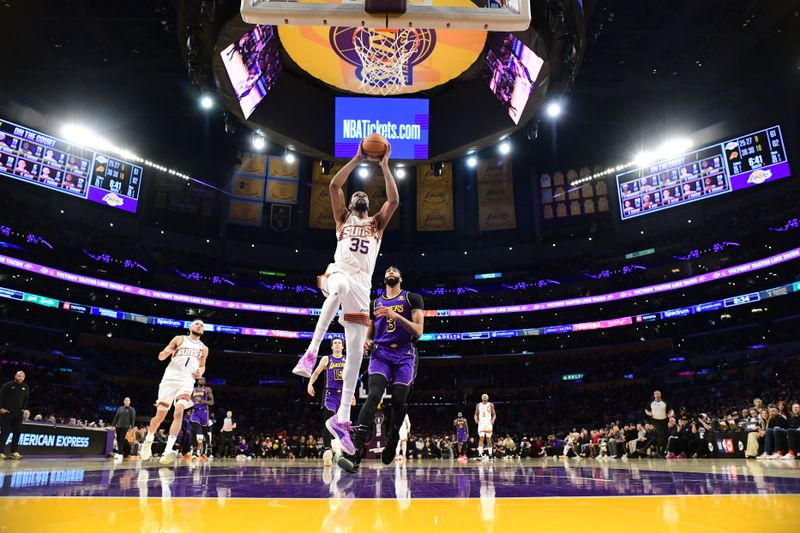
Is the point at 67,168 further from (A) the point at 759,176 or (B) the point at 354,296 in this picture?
(A) the point at 759,176

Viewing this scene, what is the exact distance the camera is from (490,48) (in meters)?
17.3

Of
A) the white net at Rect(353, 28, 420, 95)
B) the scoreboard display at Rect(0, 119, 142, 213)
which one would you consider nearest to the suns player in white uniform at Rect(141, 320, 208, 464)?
the white net at Rect(353, 28, 420, 95)

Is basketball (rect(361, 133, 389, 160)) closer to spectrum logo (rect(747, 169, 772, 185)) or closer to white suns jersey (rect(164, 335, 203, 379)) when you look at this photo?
white suns jersey (rect(164, 335, 203, 379))

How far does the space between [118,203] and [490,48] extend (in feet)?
86.5

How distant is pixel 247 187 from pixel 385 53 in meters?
24.8

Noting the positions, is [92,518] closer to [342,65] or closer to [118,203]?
[342,65]

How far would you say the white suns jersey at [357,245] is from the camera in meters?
5.45

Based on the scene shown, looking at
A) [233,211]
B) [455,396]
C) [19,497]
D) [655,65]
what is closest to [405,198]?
[233,211]

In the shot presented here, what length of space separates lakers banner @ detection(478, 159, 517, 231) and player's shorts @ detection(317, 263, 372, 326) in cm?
3437

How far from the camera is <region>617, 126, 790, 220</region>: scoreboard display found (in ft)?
100

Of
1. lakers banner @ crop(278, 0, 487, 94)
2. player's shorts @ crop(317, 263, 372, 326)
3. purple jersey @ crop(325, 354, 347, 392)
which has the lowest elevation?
purple jersey @ crop(325, 354, 347, 392)

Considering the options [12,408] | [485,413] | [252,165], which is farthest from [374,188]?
[12,408]

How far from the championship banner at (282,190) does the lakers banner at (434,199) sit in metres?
8.84

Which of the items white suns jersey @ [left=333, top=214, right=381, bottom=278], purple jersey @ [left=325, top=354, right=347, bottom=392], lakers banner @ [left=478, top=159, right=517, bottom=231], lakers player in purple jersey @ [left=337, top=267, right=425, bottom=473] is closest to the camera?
white suns jersey @ [left=333, top=214, right=381, bottom=278]
